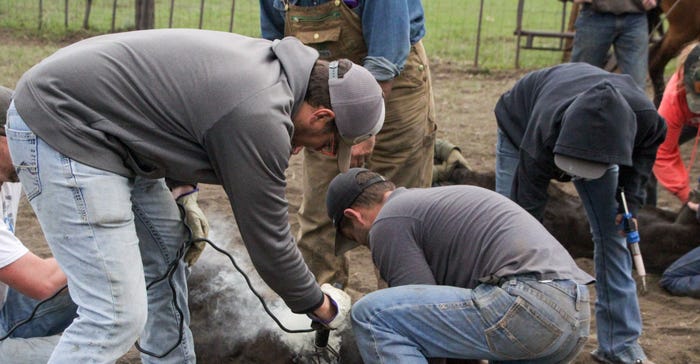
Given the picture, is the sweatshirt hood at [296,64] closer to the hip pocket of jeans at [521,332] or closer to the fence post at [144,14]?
the hip pocket of jeans at [521,332]

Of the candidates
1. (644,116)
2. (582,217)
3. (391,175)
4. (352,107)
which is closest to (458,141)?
(582,217)

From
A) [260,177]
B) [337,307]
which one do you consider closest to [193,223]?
[337,307]

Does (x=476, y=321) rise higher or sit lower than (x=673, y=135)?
lower

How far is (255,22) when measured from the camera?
45.1 ft

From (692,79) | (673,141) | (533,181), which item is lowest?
(673,141)

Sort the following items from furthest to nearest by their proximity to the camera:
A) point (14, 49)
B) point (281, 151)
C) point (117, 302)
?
1. point (14, 49)
2. point (117, 302)
3. point (281, 151)

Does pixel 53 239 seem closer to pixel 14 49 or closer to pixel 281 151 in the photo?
pixel 281 151

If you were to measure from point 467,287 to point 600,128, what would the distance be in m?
0.95

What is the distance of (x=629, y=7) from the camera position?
7984 mm

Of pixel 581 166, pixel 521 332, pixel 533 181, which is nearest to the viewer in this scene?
pixel 521 332

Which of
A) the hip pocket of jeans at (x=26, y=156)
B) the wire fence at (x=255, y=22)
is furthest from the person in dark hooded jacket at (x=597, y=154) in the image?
the wire fence at (x=255, y=22)

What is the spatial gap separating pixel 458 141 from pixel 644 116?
4.32m

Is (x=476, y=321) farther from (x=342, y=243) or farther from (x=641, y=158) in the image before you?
(x=641, y=158)

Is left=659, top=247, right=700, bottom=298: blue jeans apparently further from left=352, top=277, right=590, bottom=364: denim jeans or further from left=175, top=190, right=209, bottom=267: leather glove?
left=175, top=190, right=209, bottom=267: leather glove
